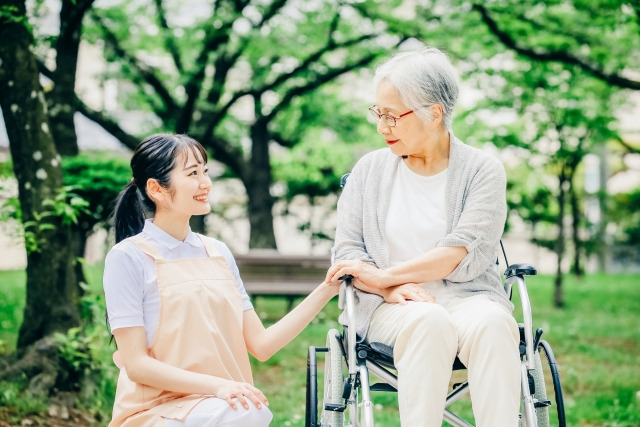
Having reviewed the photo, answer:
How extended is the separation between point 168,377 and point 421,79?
54.3 inches

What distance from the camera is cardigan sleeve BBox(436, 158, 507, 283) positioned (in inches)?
114

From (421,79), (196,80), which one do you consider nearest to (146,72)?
(196,80)

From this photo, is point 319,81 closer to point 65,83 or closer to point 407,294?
point 65,83

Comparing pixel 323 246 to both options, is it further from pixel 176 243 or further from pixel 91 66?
pixel 91 66

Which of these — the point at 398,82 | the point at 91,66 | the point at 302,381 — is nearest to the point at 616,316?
the point at 302,381

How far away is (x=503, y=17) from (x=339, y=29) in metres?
2.36

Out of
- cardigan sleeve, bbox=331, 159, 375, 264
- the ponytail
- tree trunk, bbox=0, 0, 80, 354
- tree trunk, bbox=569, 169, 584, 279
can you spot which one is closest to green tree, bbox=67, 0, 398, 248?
tree trunk, bbox=0, 0, 80, 354

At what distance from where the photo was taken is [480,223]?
2.92 metres

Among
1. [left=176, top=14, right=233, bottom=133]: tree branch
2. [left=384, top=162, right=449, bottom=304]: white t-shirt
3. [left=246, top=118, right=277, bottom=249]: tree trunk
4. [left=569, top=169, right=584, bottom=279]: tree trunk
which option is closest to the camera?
[left=384, top=162, right=449, bottom=304]: white t-shirt

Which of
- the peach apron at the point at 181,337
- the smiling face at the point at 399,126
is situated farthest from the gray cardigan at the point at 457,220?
the peach apron at the point at 181,337

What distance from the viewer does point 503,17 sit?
811 centimetres

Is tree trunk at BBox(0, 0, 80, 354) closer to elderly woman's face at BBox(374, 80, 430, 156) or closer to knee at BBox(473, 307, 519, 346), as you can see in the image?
elderly woman's face at BBox(374, 80, 430, 156)

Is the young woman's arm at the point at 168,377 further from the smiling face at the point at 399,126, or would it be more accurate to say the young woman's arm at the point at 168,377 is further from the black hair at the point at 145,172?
the smiling face at the point at 399,126

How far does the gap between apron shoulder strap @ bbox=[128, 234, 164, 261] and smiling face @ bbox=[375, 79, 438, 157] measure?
3.14ft
